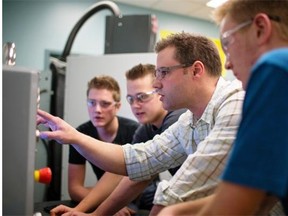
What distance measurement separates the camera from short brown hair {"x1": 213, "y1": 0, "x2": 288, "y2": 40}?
0.63 meters

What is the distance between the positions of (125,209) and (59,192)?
112 centimetres

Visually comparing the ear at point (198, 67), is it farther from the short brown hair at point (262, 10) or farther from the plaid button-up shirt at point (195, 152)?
the short brown hair at point (262, 10)

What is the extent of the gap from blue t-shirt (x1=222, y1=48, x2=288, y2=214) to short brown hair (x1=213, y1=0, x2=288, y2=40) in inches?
6.4

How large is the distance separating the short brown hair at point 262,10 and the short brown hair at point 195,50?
1.38 ft

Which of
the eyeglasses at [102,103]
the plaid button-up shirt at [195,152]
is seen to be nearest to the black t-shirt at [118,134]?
the eyeglasses at [102,103]

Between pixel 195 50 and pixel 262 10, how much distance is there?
0.49 m

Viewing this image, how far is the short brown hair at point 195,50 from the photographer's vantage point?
1.13 meters

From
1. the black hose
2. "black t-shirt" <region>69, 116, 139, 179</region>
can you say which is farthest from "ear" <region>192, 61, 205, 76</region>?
the black hose

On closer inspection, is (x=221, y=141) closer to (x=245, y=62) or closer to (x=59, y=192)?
(x=245, y=62)

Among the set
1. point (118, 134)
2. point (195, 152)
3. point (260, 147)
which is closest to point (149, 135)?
point (118, 134)

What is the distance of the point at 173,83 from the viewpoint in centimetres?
113

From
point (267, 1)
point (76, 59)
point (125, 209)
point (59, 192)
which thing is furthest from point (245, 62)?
point (59, 192)

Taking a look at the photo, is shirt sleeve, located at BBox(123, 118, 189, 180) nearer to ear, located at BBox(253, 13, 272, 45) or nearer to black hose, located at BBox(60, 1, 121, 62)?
ear, located at BBox(253, 13, 272, 45)

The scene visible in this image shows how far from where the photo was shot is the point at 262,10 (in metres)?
0.65
